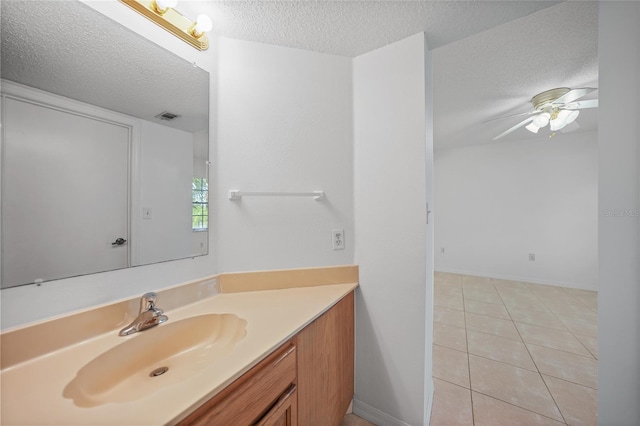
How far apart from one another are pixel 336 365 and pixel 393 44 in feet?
5.80

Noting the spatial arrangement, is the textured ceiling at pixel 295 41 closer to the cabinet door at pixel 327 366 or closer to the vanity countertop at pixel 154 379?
the vanity countertop at pixel 154 379

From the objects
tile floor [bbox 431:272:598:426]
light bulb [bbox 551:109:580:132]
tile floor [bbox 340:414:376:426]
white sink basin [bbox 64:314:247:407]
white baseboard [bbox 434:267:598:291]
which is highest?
light bulb [bbox 551:109:580:132]

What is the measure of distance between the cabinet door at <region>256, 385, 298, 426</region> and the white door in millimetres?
772

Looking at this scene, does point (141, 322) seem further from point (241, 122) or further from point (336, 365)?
point (241, 122)

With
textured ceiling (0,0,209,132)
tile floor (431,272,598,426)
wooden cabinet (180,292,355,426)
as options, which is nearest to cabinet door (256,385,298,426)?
wooden cabinet (180,292,355,426)

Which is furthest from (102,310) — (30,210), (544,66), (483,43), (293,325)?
(544,66)

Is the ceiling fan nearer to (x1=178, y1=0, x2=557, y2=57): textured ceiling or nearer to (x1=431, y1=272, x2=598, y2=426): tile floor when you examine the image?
(x1=178, y1=0, x2=557, y2=57): textured ceiling

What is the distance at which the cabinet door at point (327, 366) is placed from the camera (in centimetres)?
94

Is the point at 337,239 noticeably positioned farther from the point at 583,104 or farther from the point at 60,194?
the point at 583,104

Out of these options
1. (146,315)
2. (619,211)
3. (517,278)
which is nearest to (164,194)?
(146,315)

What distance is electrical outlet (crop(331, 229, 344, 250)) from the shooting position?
1.41 m

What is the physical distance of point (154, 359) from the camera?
843 mm

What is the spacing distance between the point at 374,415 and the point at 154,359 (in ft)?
4.09

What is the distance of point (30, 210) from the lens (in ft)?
2.30
